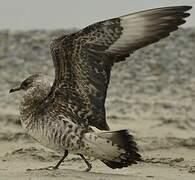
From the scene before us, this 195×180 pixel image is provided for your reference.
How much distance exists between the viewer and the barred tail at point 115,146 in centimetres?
793

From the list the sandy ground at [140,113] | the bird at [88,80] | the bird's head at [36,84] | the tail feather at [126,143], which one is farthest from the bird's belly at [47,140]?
the bird's head at [36,84]

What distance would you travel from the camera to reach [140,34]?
838cm

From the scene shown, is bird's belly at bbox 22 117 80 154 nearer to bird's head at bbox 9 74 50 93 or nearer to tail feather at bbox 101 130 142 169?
tail feather at bbox 101 130 142 169

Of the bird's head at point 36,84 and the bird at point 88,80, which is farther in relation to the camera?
the bird's head at point 36,84

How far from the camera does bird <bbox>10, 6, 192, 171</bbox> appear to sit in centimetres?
811

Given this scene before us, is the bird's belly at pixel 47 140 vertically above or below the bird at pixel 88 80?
below

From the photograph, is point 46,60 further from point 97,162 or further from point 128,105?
point 97,162

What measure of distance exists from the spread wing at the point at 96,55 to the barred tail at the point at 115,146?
30 centimetres

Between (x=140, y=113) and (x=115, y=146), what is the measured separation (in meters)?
4.83

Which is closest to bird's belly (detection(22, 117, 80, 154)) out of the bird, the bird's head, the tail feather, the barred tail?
the bird

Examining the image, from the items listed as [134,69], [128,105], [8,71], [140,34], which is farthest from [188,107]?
[140,34]

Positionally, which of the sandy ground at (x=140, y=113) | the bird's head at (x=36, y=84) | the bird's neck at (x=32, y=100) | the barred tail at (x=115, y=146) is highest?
the bird's head at (x=36, y=84)

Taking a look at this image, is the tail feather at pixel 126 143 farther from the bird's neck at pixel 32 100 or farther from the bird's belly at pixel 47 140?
the bird's neck at pixel 32 100

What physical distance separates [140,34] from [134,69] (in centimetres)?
687
